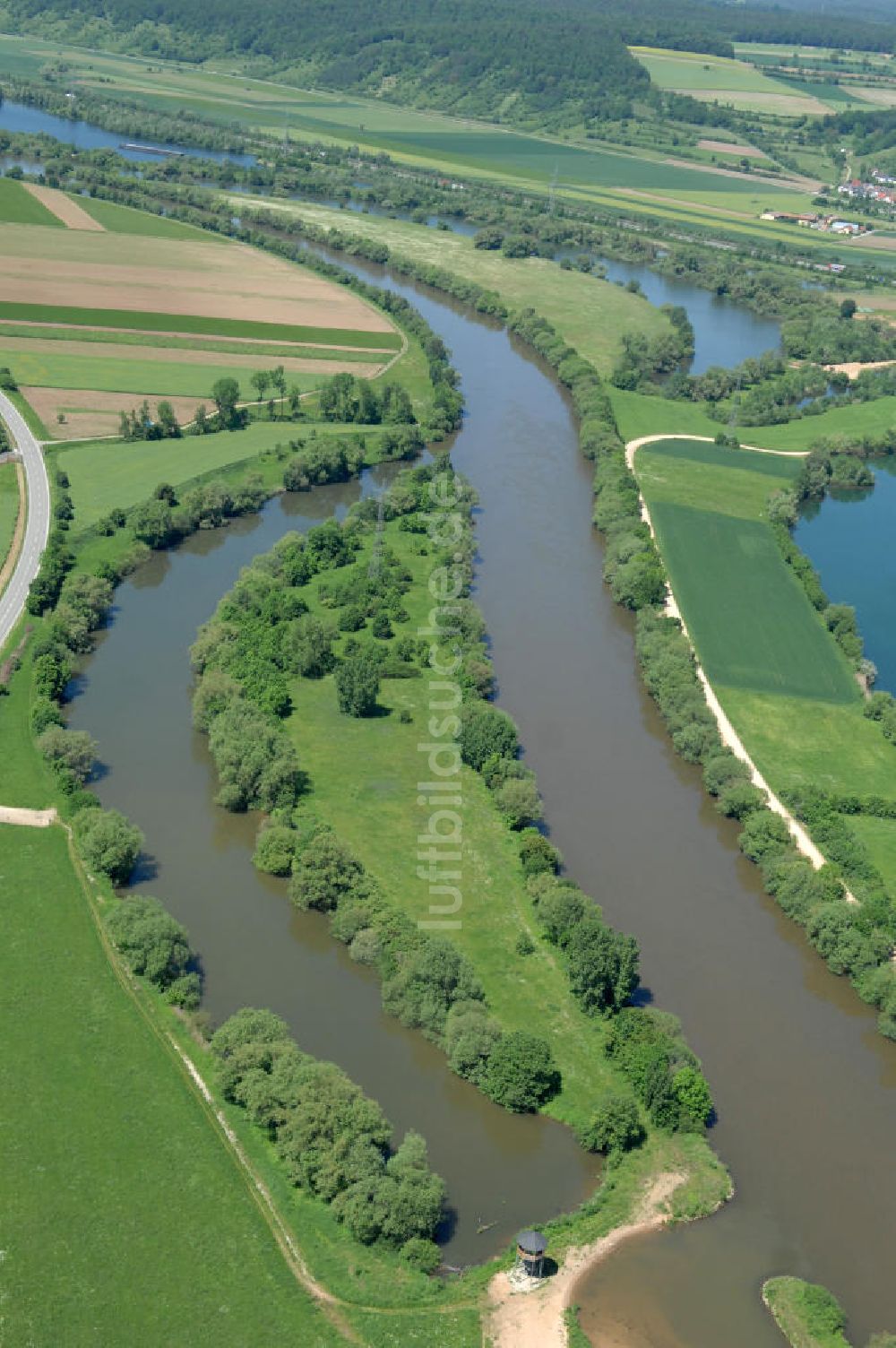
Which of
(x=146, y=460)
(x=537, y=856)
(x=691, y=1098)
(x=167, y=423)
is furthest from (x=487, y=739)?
(x=167, y=423)

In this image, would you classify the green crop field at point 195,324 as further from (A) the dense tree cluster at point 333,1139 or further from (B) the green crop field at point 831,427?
(A) the dense tree cluster at point 333,1139

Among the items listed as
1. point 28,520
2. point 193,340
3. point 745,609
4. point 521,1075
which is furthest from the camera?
point 193,340

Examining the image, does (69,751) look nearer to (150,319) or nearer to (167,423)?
(167,423)

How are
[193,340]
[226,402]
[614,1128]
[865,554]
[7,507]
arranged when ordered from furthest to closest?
1. [193,340]
2. [226,402]
3. [865,554]
4. [7,507]
5. [614,1128]

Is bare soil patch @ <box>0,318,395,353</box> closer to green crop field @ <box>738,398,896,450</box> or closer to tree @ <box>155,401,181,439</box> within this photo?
tree @ <box>155,401,181,439</box>

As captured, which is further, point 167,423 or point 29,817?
point 167,423

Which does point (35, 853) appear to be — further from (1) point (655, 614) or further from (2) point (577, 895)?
(1) point (655, 614)
